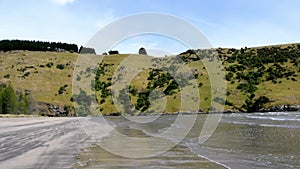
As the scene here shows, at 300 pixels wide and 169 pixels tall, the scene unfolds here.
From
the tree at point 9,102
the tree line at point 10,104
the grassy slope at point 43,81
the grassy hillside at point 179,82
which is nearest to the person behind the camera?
the tree line at point 10,104

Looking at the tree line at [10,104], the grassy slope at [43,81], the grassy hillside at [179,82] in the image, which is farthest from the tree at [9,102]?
the grassy slope at [43,81]

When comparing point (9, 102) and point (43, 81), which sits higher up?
point (43, 81)

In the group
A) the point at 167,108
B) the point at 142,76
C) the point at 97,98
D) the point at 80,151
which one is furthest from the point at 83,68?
the point at 80,151

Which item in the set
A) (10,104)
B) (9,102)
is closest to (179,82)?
(10,104)

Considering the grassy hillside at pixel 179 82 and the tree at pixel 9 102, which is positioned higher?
the grassy hillside at pixel 179 82

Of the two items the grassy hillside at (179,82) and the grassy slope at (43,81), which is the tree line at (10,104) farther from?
the grassy slope at (43,81)

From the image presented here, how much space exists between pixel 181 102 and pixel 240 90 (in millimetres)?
21206

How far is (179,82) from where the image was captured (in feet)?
495

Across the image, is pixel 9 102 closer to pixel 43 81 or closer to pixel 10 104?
pixel 10 104

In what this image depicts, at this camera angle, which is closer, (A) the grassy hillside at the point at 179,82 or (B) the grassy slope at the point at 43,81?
(A) the grassy hillside at the point at 179,82

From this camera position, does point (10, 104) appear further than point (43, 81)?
No

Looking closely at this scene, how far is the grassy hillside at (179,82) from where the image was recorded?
436ft

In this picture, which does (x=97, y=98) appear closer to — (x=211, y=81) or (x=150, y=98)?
(x=150, y=98)

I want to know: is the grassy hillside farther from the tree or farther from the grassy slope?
the tree
